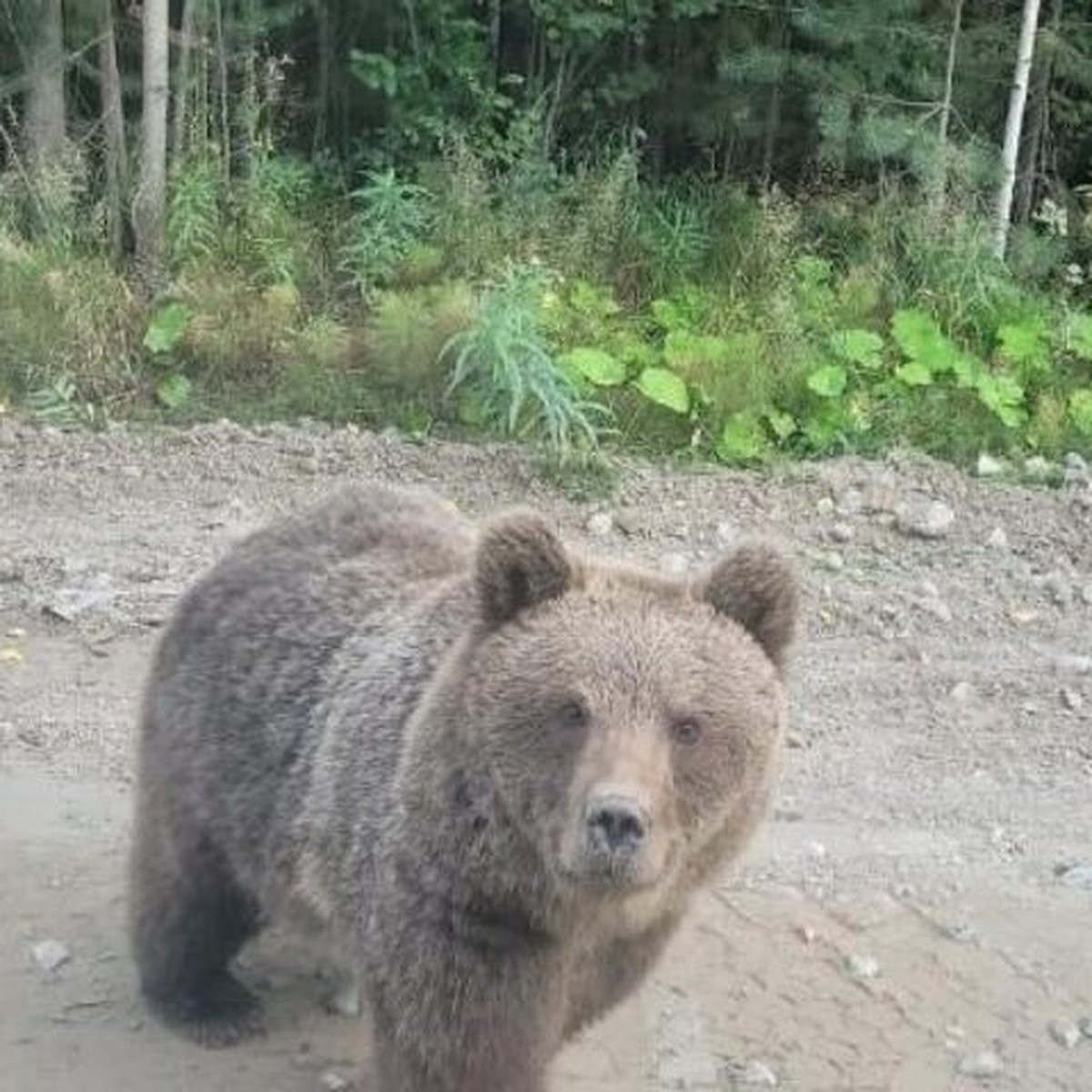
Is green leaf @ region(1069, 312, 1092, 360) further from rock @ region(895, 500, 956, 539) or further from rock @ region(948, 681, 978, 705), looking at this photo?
rock @ region(948, 681, 978, 705)

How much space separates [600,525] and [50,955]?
3.24m

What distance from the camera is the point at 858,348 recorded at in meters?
8.98

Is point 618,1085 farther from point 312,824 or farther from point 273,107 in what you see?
point 273,107

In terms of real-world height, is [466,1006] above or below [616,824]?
below

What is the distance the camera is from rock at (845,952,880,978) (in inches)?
192

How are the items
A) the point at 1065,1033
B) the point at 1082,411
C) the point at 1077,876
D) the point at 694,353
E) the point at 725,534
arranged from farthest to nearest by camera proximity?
the point at 1082,411, the point at 694,353, the point at 725,534, the point at 1077,876, the point at 1065,1033

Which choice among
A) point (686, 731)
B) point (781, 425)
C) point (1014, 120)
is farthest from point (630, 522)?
point (686, 731)

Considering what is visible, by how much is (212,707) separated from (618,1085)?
1251 mm

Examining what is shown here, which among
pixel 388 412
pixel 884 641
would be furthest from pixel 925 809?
pixel 388 412

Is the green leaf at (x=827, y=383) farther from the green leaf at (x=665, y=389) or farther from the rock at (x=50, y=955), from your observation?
the rock at (x=50, y=955)

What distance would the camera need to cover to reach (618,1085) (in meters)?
4.40

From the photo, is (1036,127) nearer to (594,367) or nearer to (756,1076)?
(594,367)

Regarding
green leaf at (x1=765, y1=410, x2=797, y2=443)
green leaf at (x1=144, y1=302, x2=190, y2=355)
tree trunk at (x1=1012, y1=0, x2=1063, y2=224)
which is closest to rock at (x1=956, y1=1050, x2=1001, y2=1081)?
green leaf at (x1=765, y1=410, x2=797, y2=443)

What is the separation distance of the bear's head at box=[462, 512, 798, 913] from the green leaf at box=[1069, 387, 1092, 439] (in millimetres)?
5465
